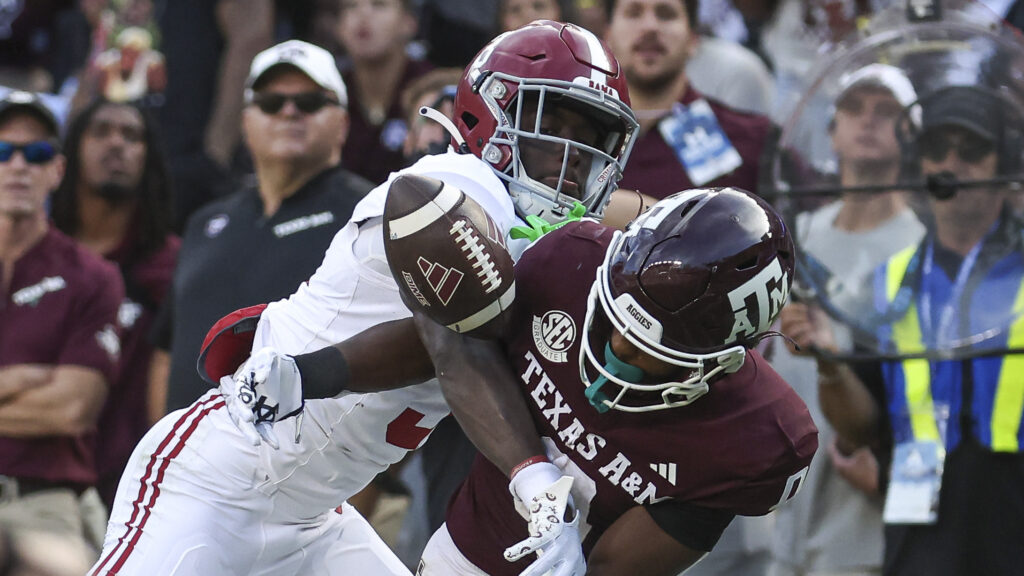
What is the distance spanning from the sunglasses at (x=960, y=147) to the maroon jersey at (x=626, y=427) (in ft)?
5.80

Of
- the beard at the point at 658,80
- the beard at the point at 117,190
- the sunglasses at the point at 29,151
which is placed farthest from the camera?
the beard at the point at 117,190

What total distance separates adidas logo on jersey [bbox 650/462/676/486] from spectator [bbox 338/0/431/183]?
382 centimetres

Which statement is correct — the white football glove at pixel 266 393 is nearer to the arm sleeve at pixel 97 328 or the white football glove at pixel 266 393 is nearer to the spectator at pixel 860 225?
the spectator at pixel 860 225

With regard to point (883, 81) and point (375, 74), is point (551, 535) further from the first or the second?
point (375, 74)

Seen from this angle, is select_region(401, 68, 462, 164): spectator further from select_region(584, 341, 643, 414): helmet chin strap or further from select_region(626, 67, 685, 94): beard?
select_region(584, 341, 643, 414): helmet chin strap

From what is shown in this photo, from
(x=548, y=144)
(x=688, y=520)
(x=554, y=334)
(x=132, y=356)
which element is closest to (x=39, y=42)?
(x=132, y=356)

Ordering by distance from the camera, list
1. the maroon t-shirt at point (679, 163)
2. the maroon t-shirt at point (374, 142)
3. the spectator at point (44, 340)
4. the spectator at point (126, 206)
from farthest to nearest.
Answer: the maroon t-shirt at point (374, 142) < the spectator at point (126, 206) < the spectator at point (44, 340) < the maroon t-shirt at point (679, 163)

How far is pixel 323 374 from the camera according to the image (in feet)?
9.80

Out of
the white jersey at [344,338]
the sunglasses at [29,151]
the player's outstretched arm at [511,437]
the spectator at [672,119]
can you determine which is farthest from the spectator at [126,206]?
the player's outstretched arm at [511,437]

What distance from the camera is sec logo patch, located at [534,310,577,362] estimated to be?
9.66ft

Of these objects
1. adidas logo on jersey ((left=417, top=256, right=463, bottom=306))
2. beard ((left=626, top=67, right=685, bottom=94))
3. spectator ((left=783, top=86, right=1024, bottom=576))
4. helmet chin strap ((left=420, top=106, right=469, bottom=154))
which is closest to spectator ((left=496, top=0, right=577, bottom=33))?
beard ((left=626, top=67, right=685, bottom=94))

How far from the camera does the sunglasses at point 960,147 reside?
176 inches

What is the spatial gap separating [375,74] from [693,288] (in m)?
4.30

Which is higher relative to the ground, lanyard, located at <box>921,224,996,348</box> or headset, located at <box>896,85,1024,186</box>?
headset, located at <box>896,85,1024,186</box>
